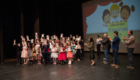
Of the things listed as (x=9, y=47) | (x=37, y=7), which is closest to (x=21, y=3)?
(x=37, y=7)

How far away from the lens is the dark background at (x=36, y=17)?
695 centimetres

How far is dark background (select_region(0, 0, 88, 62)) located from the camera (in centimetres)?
695

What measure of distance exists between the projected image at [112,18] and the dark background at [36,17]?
43.3 inches

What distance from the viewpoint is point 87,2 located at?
336 inches

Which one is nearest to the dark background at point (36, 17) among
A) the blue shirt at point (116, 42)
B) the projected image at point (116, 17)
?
the projected image at point (116, 17)

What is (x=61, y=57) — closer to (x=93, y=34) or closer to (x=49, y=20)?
(x=93, y=34)

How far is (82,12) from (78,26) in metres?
1.41

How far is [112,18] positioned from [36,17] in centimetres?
578

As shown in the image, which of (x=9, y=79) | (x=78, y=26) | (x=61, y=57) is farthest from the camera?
(x=78, y=26)

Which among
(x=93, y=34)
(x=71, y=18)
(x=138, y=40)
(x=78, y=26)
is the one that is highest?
(x=71, y=18)

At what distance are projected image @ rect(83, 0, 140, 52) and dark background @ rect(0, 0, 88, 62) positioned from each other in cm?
110

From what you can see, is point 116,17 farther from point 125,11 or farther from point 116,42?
point 116,42

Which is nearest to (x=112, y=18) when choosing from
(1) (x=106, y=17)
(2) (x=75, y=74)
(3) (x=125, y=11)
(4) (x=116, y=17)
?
(4) (x=116, y=17)

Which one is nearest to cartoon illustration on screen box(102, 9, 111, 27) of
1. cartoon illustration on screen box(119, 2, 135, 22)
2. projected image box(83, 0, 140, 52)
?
projected image box(83, 0, 140, 52)
